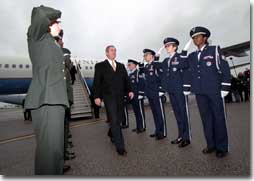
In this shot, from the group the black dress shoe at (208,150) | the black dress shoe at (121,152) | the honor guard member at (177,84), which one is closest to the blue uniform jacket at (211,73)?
the honor guard member at (177,84)

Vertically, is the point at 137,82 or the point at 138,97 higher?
the point at 137,82

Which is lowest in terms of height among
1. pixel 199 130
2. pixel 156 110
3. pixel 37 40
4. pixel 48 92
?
pixel 199 130

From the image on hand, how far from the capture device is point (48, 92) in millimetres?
2299

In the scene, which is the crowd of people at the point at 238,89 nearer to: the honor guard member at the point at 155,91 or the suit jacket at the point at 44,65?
the honor guard member at the point at 155,91

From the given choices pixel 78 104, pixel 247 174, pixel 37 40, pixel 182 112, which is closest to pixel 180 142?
pixel 182 112

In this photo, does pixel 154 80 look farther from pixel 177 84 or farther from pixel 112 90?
pixel 112 90

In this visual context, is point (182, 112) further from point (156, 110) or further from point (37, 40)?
point (37, 40)

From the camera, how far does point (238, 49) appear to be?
2280 cm

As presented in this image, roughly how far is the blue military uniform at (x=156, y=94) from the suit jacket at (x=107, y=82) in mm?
1289

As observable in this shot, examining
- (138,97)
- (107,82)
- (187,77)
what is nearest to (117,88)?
(107,82)

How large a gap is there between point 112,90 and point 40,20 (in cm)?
227

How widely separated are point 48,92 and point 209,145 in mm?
2693

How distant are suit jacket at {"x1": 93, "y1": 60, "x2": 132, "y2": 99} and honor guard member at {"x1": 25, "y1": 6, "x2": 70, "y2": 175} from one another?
196 centimetres

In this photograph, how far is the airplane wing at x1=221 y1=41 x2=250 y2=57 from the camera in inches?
875
